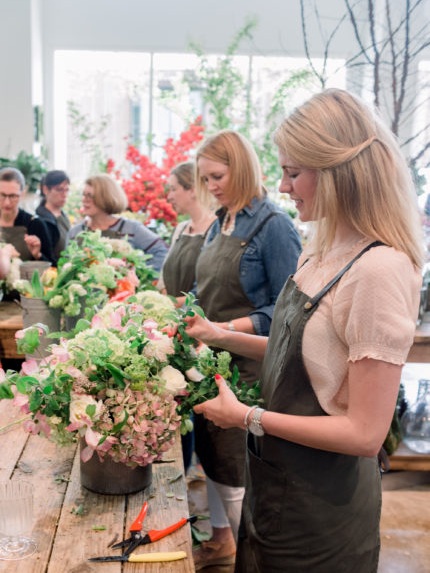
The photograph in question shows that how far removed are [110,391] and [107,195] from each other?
3.01 m

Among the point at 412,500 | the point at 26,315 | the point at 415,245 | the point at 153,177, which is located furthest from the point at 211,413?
the point at 153,177

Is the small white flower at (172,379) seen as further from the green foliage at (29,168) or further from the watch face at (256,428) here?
the green foliage at (29,168)

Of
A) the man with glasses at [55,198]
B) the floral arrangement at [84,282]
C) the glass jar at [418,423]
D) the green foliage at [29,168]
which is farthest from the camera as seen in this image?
the green foliage at [29,168]

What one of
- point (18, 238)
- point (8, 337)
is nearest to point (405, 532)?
point (8, 337)

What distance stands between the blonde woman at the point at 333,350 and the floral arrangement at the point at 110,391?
12 cm

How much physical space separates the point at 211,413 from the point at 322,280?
390 millimetres

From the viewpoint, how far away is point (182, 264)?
12.1 ft

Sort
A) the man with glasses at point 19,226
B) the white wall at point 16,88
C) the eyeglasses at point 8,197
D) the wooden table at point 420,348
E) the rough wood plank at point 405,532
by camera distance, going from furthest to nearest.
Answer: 1. the white wall at point 16,88
2. the eyeglasses at point 8,197
3. the man with glasses at point 19,226
4. the wooden table at point 420,348
5. the rough wood plank at point 405,532

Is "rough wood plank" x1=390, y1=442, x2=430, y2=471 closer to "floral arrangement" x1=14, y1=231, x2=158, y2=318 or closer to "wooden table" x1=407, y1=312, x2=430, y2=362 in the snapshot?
"wooden table" x1=407, y1=312, x2=430, y2=362

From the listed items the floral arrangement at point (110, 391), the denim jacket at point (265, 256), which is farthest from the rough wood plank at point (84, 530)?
the denim jacket at point (265, 256)

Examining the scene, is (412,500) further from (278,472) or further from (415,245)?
(415,245)

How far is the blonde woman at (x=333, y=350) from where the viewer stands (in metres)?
1.36

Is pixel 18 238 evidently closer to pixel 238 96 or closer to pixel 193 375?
pixel 193 375

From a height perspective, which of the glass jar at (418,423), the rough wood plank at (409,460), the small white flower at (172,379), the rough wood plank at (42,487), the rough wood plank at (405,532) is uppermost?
the small white flower at (172,379)
